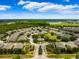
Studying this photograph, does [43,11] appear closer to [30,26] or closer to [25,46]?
[30,26]

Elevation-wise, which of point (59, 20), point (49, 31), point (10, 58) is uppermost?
point (59, 20)

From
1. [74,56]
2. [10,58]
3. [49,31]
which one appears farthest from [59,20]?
[10,58]

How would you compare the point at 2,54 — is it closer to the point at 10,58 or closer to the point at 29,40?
the point at 10,58

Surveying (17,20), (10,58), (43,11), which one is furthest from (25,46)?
(43,11)

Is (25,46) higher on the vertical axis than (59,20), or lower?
lower

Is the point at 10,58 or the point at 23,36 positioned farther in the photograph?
the point at 23,36

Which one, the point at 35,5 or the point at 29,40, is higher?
the point at 35,5

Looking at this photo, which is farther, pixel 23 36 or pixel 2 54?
pixel 23 36

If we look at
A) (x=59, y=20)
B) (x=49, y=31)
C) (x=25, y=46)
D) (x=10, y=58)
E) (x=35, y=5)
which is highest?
(x=35, y=5)
